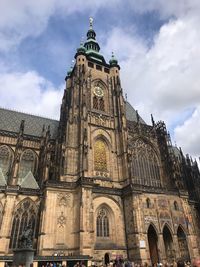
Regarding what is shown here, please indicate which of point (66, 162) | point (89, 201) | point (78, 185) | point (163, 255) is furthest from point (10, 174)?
point (163, 255)

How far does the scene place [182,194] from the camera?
102 ft

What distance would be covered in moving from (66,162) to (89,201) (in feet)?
19.7

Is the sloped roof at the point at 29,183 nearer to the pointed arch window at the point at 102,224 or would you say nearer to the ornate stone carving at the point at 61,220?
the ornate stone carving at the point at 61,220

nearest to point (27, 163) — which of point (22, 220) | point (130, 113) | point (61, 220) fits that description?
point (22, 220)

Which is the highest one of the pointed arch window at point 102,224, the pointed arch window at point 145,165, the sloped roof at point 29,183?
the pointed arch window at point 145,165

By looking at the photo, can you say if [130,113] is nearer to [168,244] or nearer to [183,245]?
[168,244]

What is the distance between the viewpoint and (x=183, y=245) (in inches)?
1091

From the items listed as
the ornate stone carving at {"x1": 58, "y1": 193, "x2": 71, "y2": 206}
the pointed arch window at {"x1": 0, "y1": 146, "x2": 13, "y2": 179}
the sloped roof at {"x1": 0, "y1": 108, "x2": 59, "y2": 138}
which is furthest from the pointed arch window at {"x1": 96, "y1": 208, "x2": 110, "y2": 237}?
the sloped roof at {"x1": 0, "y1": 108, "x2": 59, "y2": 138}

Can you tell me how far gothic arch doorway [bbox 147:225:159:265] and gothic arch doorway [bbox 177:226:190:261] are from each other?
309 centimetres

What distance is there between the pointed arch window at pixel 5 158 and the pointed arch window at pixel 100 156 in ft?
39.6

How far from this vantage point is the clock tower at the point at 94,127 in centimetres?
2969

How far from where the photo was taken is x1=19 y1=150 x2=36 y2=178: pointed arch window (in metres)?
33.2

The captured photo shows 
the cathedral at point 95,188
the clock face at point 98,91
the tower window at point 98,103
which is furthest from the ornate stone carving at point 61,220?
the clock face at point 98,91

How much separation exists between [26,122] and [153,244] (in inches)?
1089
